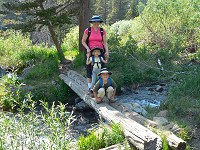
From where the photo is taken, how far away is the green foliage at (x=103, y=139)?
4652 millimetres

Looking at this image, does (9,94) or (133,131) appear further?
(9,94)

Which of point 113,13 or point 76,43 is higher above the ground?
point 113,13

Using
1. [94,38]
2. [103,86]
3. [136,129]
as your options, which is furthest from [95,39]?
[136,129]

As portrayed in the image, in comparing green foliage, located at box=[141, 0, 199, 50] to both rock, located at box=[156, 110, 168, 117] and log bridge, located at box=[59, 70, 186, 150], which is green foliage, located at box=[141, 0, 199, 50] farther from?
log bridge, located at box=[59, 70, 186, 150]

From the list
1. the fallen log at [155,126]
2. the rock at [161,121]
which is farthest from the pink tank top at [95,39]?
the rock at [161,121]

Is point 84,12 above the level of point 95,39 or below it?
above

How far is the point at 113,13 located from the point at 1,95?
3111 centimetres

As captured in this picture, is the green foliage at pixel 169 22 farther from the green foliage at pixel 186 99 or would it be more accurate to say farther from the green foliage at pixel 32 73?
the green foliage at pixel 32 73

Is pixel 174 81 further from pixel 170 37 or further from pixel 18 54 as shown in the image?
pixel 18 54

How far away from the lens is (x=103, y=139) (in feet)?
15.7

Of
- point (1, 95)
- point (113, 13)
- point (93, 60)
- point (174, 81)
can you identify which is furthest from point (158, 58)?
point (113, 13)

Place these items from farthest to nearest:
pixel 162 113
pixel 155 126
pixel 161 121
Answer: pixel 162 113
pixel 161 121
pixel 155 126

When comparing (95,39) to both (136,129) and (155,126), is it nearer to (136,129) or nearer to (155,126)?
(155,126)

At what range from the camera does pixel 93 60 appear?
6.45 metres
